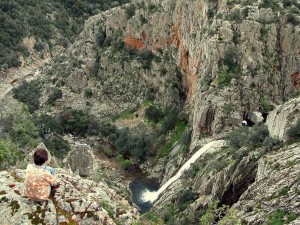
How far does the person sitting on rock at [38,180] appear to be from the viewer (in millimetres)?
21844

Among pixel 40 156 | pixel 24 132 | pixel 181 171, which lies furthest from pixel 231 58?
pixel 40 156

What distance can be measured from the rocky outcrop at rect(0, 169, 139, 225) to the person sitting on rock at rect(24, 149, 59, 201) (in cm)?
51

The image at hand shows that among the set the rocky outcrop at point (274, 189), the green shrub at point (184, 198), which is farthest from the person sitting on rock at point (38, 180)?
the green shrub at point (184, 198)

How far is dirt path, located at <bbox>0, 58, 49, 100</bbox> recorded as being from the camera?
331 ft

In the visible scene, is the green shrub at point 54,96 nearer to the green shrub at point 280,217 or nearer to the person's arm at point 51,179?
the green shrub at point 280,217

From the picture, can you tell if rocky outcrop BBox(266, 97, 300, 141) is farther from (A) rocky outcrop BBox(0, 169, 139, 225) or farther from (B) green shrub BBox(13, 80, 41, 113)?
(B) green shrub BBox(13, 80, 41, 113)

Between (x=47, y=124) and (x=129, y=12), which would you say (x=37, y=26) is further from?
(x=47, y=124)

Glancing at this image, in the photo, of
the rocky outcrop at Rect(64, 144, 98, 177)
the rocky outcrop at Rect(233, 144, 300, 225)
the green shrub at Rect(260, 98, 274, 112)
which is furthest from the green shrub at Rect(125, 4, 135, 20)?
the rocky outcrop at Rect(233, 144, 300, 225)

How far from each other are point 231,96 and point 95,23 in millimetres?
33159

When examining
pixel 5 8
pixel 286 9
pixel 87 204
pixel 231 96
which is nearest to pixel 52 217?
pixel 87 204

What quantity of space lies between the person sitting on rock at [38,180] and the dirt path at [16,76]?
76912 mm

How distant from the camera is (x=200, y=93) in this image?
67.4 metres

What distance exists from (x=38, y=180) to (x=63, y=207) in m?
1.66

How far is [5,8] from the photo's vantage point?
11738cm
